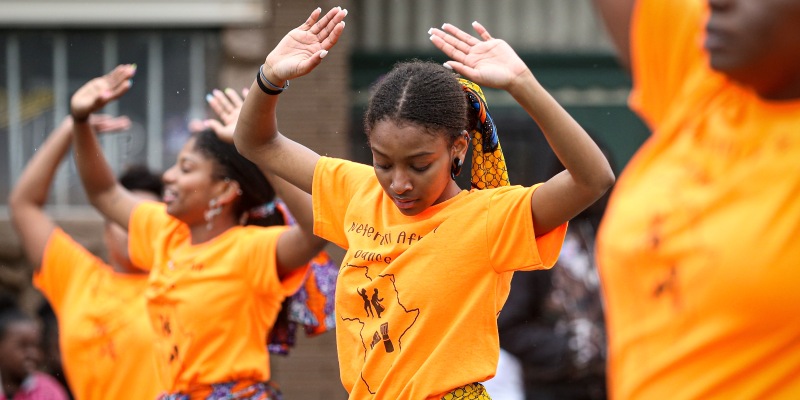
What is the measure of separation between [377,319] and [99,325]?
2308mm

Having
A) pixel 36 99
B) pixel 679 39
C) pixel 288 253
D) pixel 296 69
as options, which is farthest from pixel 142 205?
pixel 36 99

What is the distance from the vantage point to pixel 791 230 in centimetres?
180

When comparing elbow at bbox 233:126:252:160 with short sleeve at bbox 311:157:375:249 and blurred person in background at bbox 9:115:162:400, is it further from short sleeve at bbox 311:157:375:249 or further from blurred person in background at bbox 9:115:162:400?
blurred person in background at bbox 9:115:162:400

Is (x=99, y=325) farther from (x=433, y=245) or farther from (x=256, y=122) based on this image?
(x=433, y=245)

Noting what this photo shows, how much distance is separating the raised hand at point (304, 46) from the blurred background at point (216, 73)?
16.4 ft

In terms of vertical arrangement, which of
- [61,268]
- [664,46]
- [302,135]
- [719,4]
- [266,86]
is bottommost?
[302,135]

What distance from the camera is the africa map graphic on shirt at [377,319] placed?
3281mm

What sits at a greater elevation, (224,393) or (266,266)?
(266,266)

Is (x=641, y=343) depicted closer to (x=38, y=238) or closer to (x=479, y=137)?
(x=479, y=137)

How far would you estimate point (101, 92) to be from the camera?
4.95 meters

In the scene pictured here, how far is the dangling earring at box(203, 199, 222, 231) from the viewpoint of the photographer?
469 centimetres

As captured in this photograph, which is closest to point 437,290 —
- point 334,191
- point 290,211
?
point 334,191

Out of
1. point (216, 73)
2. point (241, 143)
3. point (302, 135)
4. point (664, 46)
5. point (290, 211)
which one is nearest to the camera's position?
point (664, 46)

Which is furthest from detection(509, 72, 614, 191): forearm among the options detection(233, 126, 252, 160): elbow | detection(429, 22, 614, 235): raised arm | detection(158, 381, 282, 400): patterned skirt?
detection(158, 381, 282, 400): patterned skirt
